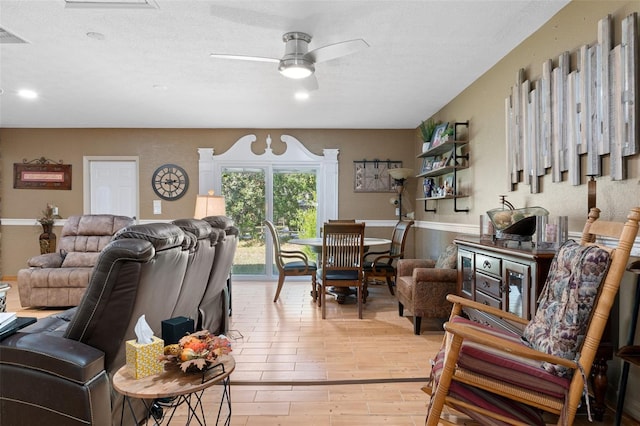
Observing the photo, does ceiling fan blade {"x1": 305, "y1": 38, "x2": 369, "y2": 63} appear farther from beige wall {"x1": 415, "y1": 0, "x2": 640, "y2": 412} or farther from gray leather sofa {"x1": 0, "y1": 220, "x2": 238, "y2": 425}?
gray leather sofa {"x1": 0, "y1": 220, "x2": 238, "y2": 425}

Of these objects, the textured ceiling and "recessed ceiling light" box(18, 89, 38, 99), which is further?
"recessed ceiling light" box(18, 89, 38, 99)

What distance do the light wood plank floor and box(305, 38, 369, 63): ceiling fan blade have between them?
7.48 ft

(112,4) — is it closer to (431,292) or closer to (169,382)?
(169,382)

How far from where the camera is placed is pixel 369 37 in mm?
3059

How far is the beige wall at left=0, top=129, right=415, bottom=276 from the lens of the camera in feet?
20.9

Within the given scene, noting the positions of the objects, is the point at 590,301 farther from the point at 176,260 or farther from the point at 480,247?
the point at 176,260

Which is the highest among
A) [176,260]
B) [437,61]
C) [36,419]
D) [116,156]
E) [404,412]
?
[437,61]

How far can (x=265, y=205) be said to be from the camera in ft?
21.1

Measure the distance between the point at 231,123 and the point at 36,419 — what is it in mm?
5043

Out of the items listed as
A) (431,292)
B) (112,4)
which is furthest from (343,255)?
(112,4)

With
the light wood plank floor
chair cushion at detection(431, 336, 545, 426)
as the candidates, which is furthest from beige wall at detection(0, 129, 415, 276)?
chair cushion at detection(431, 336, 545, 426)

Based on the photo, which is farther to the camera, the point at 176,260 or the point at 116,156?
the point at 116,156

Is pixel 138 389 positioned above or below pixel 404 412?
above

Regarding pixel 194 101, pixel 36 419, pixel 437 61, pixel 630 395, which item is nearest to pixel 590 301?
pixel 630 395
